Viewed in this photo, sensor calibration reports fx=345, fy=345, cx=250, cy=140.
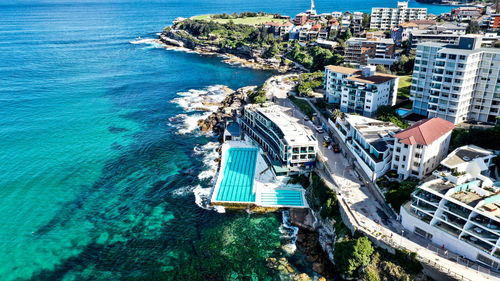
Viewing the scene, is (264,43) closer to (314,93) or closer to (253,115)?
(314,93)

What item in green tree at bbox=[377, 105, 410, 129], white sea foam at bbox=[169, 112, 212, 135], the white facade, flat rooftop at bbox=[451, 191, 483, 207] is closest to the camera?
flat rooftop at bbox=[451, 191, 483, 207]

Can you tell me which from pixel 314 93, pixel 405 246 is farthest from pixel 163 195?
pixel 314 93

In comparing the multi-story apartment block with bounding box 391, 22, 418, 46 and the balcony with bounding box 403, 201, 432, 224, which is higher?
the multi-story apartment block with bounding box 391, 22, 418, 46

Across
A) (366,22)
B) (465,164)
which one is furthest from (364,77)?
(366,22)

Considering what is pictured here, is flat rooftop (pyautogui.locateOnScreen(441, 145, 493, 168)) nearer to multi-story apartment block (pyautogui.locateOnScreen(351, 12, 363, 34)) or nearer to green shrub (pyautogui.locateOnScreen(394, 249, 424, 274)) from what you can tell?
green shrub (pyautogui.locateOnScreen(394, 249, 424, 274))

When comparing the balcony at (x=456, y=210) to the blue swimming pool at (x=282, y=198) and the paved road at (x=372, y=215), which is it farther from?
the blue swimming pool at (x=282, y=198)

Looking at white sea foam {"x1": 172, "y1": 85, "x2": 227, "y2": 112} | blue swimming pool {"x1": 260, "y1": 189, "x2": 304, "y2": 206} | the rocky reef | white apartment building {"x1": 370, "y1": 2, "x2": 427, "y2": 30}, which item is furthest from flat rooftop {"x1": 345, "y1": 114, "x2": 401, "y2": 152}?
A: white apartment building {"x1": 370, "y1": 2, "x2": 427, "y2": 30}
